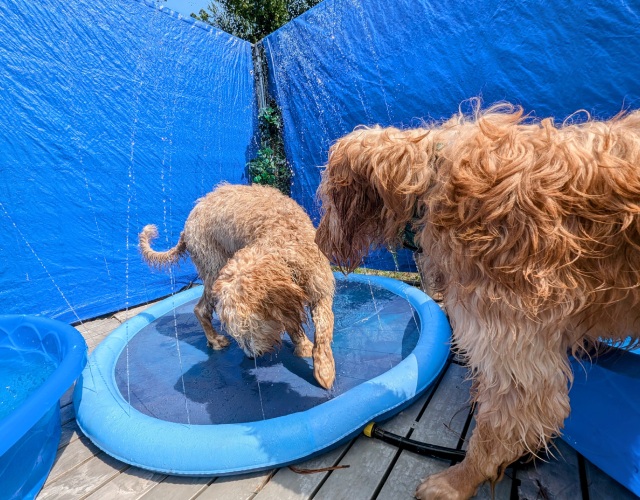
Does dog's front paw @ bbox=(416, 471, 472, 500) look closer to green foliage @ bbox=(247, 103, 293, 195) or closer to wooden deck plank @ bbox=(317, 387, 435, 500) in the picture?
wooden deck plank @ bbox=(317, 387, 435, 500)

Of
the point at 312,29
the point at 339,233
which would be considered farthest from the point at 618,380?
the point at 312,29

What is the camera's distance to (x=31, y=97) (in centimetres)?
455

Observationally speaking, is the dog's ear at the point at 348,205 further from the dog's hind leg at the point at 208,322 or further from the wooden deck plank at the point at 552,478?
the dog's hind leg at the point at 208,322

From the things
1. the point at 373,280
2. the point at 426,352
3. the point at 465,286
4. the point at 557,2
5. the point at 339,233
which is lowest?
→ the point at 373,280

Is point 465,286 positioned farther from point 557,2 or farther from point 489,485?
point 557,2

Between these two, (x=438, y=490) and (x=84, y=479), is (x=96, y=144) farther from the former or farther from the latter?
(x=438, y=490)

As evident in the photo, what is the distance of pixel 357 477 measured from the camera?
6.84 ft

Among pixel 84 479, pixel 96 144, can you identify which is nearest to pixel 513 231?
pixel 84 479

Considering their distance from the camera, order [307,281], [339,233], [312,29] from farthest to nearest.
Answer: [312,29] → [307,281] → [339,233]

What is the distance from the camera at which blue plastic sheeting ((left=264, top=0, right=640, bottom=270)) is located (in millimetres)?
3881

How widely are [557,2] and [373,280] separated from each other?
4.00 m

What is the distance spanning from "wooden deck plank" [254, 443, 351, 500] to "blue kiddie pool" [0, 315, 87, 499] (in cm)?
129

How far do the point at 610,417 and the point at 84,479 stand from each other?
10.3 ft

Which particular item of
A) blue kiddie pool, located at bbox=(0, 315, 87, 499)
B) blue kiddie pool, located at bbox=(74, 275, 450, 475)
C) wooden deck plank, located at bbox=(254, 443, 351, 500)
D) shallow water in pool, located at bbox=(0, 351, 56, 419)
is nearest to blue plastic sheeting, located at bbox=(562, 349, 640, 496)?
blue kiddie pool, located at bbox=(74, 275, 450, 475)
